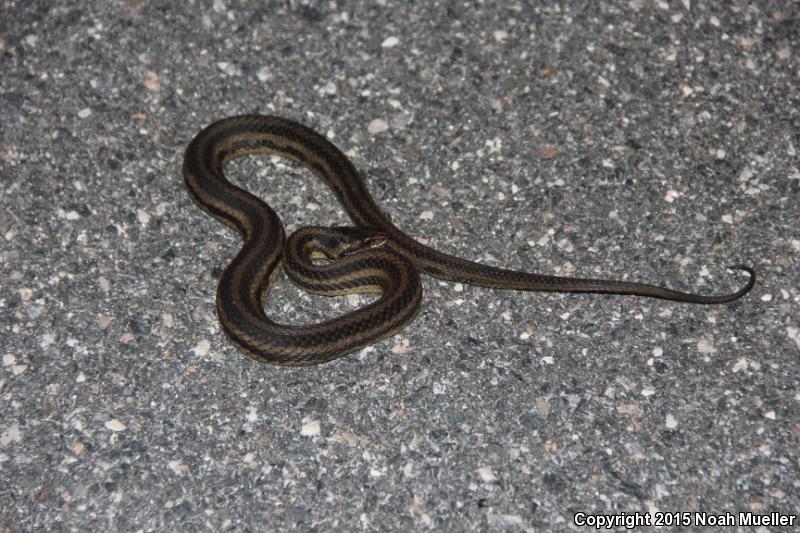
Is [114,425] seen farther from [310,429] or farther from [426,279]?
[426,279]

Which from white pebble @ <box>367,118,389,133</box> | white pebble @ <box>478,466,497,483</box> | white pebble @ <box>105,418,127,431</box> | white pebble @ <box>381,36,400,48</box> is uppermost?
white pebble @ <box>381,36,400,48</box>

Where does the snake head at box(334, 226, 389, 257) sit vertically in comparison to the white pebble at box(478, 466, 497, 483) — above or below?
above

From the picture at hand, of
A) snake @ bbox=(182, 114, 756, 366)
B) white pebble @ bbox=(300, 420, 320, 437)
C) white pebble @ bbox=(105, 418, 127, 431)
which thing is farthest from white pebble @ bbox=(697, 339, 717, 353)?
white pebble @ bbox=(105, 418, 127, 431)

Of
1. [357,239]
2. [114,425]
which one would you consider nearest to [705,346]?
[357,239]

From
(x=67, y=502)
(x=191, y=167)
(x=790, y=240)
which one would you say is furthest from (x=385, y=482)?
(x=790, y=240)

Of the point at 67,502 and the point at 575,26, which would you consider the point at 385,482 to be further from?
the point at 575,26

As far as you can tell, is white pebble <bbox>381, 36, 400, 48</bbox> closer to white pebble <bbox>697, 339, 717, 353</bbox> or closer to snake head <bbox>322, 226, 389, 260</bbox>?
snake head <bbox>322, 226, 389, 260</bbox>
